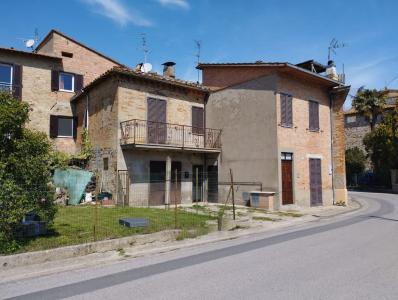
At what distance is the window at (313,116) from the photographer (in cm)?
1980

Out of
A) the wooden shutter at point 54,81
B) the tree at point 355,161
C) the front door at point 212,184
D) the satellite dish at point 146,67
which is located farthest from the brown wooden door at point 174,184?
the tree at point 355,161

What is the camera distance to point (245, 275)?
598 centimetres

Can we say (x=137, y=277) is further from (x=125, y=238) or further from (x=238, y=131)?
(x=238, y=131)

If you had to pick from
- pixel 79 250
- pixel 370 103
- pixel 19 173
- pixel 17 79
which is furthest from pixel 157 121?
pixel 370 103

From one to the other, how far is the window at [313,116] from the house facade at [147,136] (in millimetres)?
5146

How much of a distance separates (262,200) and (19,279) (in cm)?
1240

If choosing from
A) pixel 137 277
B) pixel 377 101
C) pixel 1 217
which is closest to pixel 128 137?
pixel 1 217

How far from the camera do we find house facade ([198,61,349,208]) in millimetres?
17547

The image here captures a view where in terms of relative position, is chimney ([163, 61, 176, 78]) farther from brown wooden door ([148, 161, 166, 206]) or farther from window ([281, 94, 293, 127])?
window ([281, 94, 293, 127])

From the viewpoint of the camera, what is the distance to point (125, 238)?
29.1ft

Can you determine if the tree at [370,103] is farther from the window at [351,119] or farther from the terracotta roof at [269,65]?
the terracotta roof at [269,65]

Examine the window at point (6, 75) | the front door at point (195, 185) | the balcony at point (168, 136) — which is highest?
the window at point (6, 75)

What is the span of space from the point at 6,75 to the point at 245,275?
18720 mm

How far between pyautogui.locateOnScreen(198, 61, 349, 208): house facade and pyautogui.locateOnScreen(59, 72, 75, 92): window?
26.5 feet
